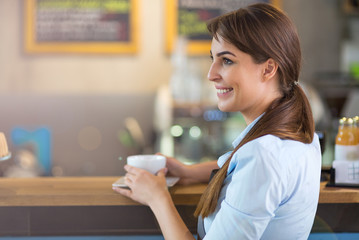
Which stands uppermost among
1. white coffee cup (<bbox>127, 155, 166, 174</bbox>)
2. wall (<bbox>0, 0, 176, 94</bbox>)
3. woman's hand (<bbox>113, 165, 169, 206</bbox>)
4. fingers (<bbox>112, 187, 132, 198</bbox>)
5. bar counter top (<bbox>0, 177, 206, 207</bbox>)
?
wall (<bbox>0, 0, 176, 94</bbox>)

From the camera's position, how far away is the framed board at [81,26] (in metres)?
3.30

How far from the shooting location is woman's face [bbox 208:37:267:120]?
1.03m

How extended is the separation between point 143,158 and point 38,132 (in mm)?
1914

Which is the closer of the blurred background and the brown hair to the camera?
the brown hair

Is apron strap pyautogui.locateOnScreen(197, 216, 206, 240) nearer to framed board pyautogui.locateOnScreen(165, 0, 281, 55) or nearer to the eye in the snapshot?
the eye

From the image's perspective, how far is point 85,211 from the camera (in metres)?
1.25

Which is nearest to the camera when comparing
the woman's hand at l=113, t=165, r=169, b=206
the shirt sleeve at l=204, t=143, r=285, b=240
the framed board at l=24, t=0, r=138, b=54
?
the shirt sleeve at l=204, t=143, r=285, b=240

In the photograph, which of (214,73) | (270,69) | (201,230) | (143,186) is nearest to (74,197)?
(143,186)

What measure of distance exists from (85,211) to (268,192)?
1.86ft

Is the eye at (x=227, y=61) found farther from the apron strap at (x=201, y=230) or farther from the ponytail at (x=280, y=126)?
the apron strap at (x=201, y=230)

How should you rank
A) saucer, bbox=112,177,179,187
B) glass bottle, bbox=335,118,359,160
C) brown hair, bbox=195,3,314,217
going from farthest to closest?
glass bottle, bbox=335,118,359,160, saucer, bbox=112,177,179,187, brown hair, bbox=195,3,314,217

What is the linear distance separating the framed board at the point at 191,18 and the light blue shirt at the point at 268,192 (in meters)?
2.45

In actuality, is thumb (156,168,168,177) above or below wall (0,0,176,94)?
below

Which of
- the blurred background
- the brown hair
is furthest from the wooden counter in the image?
the blurred background
